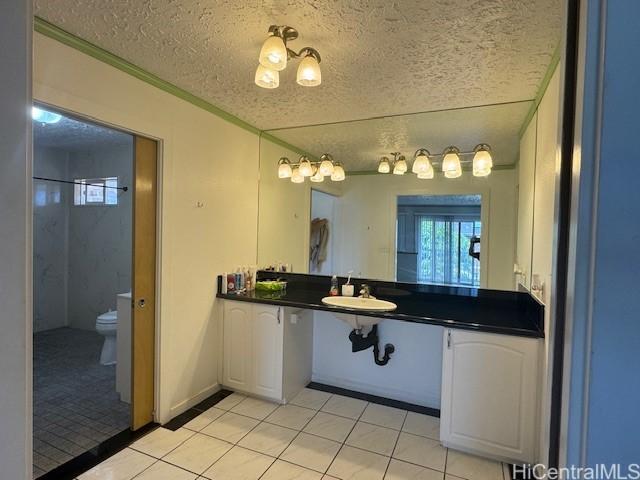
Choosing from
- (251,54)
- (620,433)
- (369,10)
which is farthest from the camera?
(251,54)

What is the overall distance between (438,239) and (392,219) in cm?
42

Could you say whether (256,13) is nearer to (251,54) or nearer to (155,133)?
(251,54)

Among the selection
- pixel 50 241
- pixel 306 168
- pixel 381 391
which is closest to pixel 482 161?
pixel 306 168

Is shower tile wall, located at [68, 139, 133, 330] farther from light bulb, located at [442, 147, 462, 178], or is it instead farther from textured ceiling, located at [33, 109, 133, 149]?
light bulb, located at [442, 147, 462, 178]

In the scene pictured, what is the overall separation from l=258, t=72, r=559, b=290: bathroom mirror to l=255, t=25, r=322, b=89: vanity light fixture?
1.24 m

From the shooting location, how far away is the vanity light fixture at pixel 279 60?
144 cm

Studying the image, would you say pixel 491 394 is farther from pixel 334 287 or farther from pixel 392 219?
pixel 392 219

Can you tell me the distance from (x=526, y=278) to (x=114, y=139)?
14.2ft

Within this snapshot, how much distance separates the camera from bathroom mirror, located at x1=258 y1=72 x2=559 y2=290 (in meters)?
2.48

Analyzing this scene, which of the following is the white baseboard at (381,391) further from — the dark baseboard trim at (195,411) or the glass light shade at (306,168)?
the glass light shade at (306,168)

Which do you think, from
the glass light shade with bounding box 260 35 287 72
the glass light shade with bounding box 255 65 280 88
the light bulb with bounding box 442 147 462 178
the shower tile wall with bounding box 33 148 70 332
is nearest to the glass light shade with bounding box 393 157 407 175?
the light bulb with bounding box 442 147 462 178

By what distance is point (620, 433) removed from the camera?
0.41m

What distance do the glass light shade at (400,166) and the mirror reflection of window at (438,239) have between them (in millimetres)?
222

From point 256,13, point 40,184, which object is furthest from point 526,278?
point 40,184
